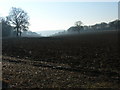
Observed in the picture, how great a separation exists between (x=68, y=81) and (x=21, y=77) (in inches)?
113

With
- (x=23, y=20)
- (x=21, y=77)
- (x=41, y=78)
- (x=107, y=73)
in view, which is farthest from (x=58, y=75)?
(x=23, y=20)

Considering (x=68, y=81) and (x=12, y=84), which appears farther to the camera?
(x=68, y=81)

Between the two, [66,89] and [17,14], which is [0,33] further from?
[66,89]

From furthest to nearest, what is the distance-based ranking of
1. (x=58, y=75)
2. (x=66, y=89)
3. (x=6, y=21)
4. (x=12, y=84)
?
(x=6, y=21) → (x=58, y=75) → (x=12, y=84) → (x=66, y=89)

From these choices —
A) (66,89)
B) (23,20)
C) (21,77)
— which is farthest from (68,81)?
(23,20)

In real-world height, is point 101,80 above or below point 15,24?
below

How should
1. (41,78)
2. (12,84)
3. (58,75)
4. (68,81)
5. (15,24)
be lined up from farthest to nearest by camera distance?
1. (15,24)
2. (58,75)
3. (41,78)
4. (68,81)
5. (12,84)

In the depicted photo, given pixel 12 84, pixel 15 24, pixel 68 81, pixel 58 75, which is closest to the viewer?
pixel 12 84

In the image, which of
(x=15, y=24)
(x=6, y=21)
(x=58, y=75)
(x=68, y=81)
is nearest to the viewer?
(x=68, y=81)

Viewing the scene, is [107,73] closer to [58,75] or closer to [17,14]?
[58,75]

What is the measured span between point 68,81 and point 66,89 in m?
1.69

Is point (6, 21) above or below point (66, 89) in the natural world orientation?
above

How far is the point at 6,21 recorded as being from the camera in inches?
4397

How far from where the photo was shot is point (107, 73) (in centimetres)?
1444
